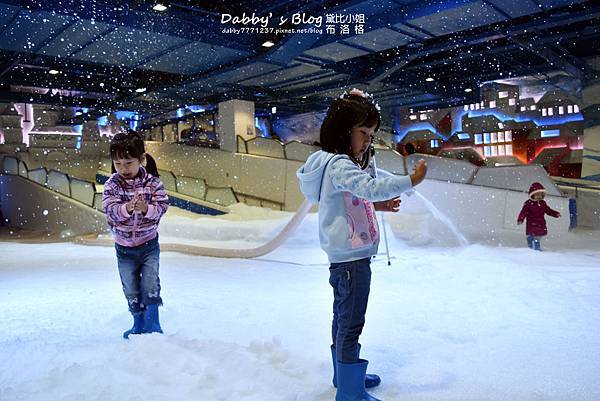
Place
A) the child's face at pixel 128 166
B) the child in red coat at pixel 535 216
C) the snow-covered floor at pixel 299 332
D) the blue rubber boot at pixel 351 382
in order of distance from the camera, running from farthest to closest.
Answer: the child in red coat at pixel 535 216 → the child's face at pixel 128 166 → the snow-covered floor at pixel 299 332 → the blue rubber boot at pixel 351 382

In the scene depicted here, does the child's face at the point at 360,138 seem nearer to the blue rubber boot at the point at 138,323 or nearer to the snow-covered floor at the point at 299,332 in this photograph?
the snow-covered floor at the point at 299,332

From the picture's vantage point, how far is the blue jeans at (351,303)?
2.00 m

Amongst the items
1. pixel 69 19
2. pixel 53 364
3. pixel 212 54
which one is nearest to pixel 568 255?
pixel 53 364

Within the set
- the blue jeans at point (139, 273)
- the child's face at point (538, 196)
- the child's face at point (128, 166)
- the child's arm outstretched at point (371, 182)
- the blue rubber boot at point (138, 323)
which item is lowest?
the blue rubber boot at point (138, 323)

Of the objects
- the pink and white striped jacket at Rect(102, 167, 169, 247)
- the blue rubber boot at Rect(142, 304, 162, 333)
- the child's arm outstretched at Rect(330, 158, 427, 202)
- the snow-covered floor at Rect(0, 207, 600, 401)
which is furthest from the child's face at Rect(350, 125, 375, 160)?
the blue rubber boot at Rect(142, 304, 162, 333)

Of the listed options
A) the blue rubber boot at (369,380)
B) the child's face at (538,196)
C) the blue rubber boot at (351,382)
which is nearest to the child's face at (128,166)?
the blue rubber boot at (369,380)

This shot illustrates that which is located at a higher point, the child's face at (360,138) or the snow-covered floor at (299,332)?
the child's face at (360,138)

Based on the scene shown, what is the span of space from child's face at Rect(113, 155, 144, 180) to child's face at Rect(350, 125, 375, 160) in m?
1.65

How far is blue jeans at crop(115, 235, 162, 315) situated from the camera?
3.09m

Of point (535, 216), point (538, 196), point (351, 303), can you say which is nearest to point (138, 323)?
point (351, 303)

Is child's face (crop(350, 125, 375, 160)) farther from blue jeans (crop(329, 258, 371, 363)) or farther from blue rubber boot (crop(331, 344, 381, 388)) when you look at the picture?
blue rubber boot (crop(331, 344, 381, 388))

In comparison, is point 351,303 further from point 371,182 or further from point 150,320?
point 150,320

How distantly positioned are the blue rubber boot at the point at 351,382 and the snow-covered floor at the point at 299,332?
0.55 feet

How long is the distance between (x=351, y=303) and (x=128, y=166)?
185 cm
